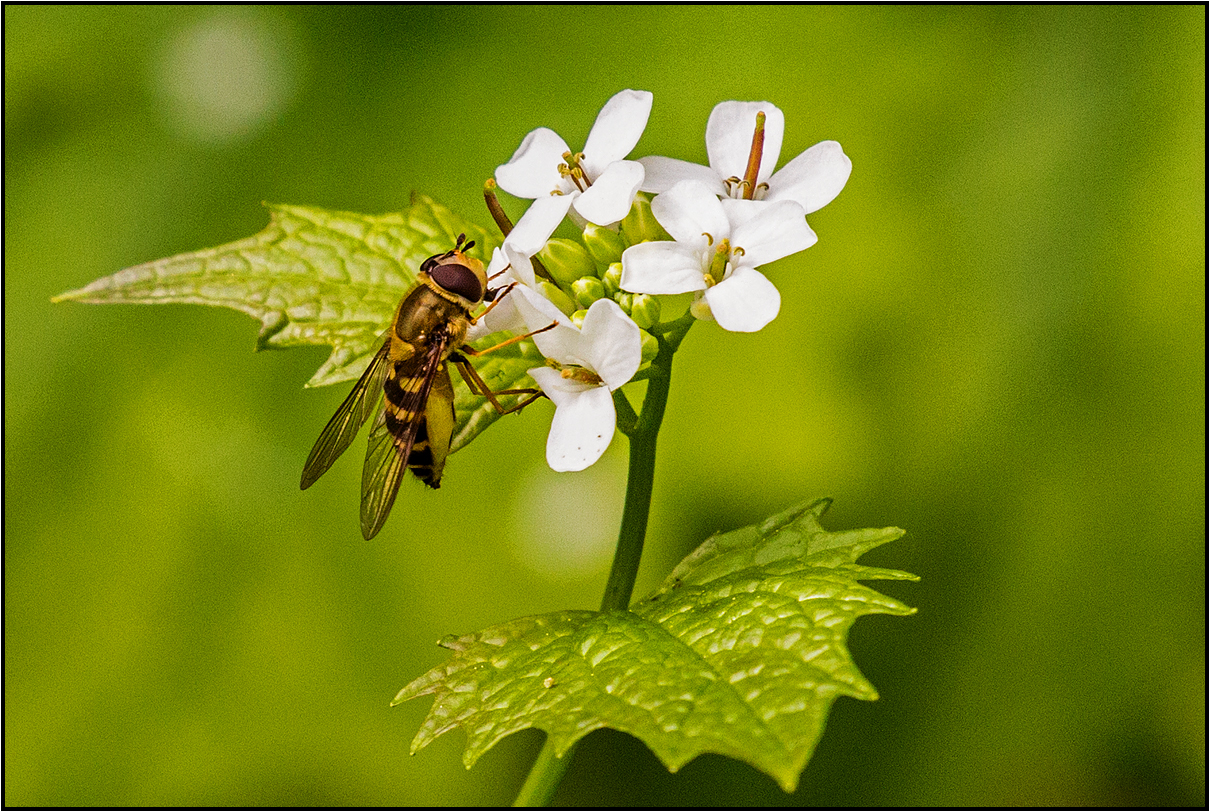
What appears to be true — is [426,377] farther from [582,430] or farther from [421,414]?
[582,430]

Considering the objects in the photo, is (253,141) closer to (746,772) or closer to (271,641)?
(271,641)

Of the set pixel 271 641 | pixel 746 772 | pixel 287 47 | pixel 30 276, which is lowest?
pixel 746 772

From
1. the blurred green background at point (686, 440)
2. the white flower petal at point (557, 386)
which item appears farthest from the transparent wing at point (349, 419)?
the blurred green background at point (686, 440)

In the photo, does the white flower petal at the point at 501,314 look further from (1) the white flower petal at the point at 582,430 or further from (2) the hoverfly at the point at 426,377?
(1) the white flower petal at the point at 582,430

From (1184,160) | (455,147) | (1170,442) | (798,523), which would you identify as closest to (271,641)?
(455,147)

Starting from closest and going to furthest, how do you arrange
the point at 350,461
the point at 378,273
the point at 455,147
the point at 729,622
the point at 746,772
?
the point at 729,622 < the point at 378,273 < the point at 746,772 < the point at 350,461 < the point at 455,147

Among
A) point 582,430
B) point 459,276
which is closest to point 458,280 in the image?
point 459,276
